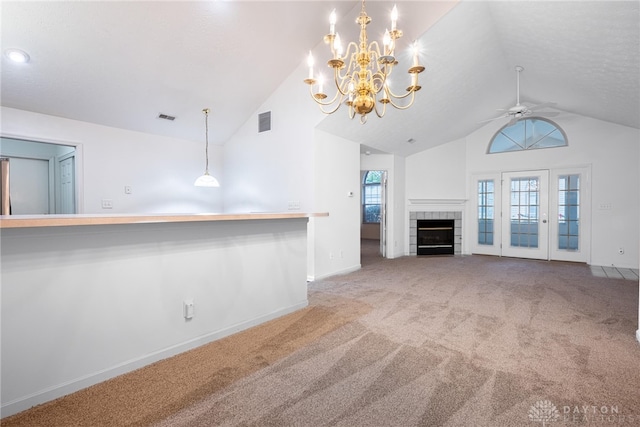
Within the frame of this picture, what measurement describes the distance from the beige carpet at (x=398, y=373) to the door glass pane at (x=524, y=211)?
3.45 metres

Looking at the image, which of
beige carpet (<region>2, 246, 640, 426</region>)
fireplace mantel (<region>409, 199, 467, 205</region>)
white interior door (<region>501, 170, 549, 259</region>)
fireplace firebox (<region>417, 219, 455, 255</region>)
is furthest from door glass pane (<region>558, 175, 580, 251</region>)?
beige carpet (<region>2, 246, 640, 426</region>)

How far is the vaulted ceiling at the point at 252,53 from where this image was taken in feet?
10.1

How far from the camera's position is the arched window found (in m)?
6.66

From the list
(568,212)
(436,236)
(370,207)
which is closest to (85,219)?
(436,236)

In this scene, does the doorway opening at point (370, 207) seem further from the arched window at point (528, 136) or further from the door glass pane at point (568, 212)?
the door glass pane at point (568, 212)

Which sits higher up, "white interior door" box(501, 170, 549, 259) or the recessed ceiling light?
the recessed ceiling light

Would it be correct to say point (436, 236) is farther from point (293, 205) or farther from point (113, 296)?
point (113, 296)

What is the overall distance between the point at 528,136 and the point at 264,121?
574cm

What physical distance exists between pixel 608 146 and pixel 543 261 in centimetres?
250

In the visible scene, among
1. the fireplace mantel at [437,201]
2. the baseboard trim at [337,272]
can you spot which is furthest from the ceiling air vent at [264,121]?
the fireplace mantel at [437,201]

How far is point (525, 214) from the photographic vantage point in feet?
23.2

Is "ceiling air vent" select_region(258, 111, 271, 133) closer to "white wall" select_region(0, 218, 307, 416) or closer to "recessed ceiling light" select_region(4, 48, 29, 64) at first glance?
"white wall" select_region(0, 218, 307, 416)

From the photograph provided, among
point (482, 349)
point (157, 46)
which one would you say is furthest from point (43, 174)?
point (482, 349)

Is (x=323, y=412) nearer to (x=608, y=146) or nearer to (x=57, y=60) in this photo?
(x=57, y=60)
